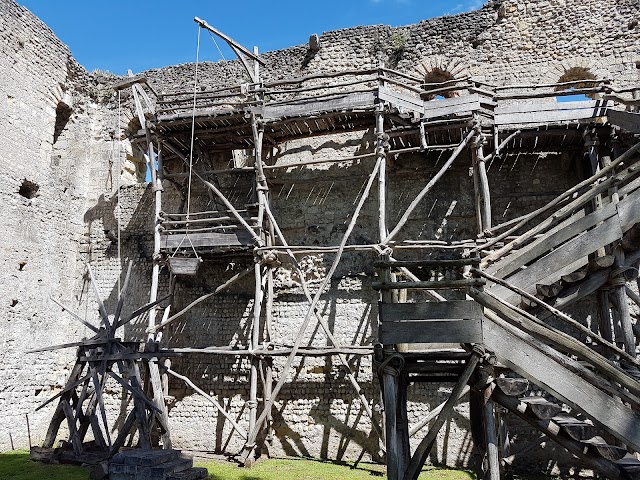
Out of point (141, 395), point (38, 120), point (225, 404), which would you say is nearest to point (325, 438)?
point (225, 404)

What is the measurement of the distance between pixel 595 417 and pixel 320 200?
8.84 metres

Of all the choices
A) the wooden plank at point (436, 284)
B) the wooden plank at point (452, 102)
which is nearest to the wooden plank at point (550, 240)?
the wooden plank at point (436, 284)

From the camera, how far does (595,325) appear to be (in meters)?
10.7

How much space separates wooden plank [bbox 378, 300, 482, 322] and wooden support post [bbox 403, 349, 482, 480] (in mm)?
376

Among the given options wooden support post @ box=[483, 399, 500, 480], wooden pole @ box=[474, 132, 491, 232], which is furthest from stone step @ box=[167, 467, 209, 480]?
wooden pole @ box=[474, 132, 491, 232]

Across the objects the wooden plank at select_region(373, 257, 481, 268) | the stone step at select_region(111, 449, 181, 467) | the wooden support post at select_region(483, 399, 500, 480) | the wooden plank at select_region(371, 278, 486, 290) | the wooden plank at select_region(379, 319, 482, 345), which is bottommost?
the stone step at select_region(111, 449, 181, 467)

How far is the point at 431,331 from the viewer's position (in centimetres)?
538

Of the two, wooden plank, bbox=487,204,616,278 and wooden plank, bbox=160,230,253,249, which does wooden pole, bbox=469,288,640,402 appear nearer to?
wooden plank, bbox=487,204,616,278

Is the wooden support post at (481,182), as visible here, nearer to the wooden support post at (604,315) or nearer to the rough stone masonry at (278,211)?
the rough stone masonry at (278,211)

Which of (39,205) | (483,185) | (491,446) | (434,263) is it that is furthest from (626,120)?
(39,205)

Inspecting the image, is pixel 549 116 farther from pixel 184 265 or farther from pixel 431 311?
pixel 184 265

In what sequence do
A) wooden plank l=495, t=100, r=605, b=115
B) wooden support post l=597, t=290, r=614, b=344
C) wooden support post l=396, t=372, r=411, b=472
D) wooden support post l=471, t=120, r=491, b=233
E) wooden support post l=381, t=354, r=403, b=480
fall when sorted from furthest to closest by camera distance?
wooden support post l=471, t=120, r=491, b=233, wooden plank l=495, t=100, r=605, b=115, wooden support post l=597, t=290, r=614, b=344, wooden support post l=396, t=372, r=411, b=472, wooden support post l=381, t=354, r=403, b=480

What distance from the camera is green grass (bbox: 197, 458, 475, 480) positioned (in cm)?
930

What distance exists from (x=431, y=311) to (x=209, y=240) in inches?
283
